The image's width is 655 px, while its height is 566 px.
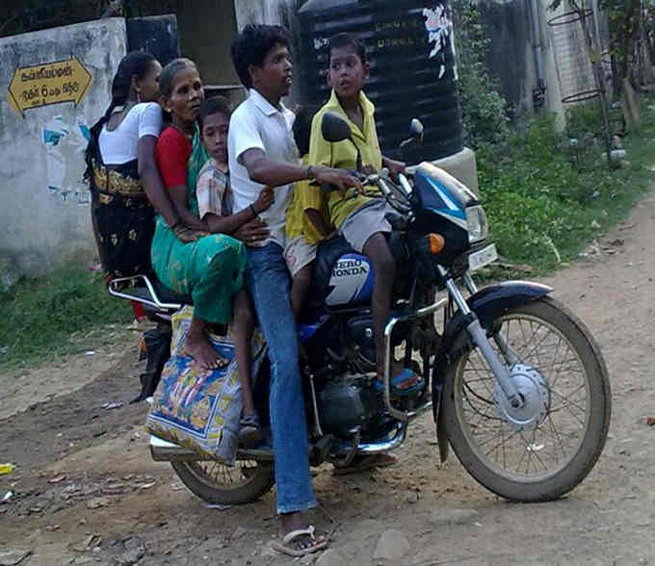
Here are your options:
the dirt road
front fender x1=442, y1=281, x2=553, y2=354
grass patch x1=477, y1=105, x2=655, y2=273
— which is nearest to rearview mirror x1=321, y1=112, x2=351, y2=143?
front fender x1=442, y1=281, x2=553, y2=354

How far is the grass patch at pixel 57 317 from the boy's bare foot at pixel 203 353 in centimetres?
355

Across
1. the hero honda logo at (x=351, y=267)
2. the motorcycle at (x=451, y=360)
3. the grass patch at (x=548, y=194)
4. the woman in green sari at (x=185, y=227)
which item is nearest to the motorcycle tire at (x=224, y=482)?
the motorcycle at (x=451, y=360)

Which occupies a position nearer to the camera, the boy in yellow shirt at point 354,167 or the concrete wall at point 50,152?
the boy in yellow shirt at point 354,167

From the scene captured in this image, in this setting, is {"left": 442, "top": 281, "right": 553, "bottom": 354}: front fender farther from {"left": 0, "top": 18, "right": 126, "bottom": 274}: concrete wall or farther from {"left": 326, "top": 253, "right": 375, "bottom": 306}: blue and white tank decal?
{"left": 0, "top": 18, "right": 126, "bottom": 274}: concrete wall

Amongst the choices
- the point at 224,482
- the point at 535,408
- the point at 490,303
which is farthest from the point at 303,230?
the point at 224,482

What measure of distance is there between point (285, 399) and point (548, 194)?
6.41 metres

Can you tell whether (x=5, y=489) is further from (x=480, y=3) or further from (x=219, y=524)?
(x=480, y=3)

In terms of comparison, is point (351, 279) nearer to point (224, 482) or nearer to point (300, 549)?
point (300, 549)

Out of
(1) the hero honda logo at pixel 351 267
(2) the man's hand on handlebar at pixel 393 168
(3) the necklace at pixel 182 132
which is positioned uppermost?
(3) the necklace at pixel 182 132

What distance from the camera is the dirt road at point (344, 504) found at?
3.92 meters

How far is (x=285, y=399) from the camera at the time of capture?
167 inches

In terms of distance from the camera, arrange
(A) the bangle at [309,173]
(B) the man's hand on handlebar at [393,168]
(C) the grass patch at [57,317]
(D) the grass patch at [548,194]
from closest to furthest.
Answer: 1. (A) the bangle at [309,173]
2. (B) the man's hand on handlebar at [393,168]
3. (C) the grass patch at [57,317]
4. (D) the grass patch at [548,194]

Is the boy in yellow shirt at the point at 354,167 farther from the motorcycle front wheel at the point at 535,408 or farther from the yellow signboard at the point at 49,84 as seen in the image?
the yellow signboard at the point at 49,84

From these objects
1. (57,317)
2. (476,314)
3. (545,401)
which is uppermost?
(476,314)
